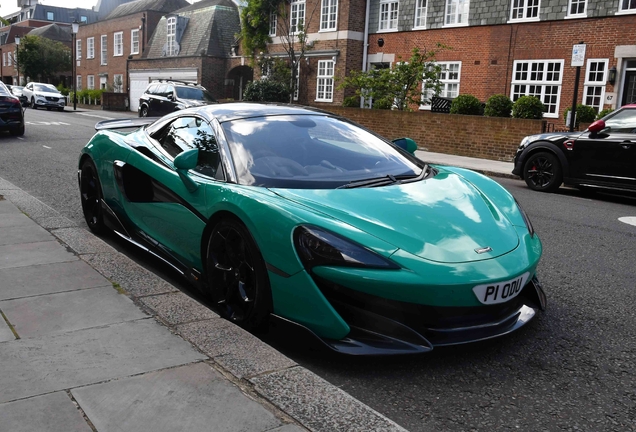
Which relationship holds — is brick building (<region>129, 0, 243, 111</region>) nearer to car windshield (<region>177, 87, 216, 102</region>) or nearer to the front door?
car windshield (<region>177, 87, 216, 102</region>)

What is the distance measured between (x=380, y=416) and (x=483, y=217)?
1.64 m

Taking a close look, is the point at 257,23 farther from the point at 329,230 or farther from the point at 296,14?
the point at 329,230

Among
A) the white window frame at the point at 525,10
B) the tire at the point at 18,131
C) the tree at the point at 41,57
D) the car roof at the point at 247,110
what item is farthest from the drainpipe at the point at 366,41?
the tree at the point at 41,57

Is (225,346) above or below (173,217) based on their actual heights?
below

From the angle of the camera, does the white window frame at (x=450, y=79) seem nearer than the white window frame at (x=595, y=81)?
No

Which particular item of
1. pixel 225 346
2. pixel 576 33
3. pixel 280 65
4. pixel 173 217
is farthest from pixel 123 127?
pixel 280 65

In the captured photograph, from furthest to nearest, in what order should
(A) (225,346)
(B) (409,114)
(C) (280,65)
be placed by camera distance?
(C) (280,65), (B) (409,114), (A) (225,346)

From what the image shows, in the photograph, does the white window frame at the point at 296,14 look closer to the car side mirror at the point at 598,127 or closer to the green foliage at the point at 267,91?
the green foliage at the point at 267,91

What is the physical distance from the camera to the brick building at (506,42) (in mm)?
20781

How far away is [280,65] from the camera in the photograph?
32281 millimetres

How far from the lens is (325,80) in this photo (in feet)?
102

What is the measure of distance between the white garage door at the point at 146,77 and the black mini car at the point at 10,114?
22.8 meters

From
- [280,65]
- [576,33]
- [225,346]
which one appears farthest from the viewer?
[280,65]

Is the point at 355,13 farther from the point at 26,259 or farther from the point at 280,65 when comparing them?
the point at 26,259
